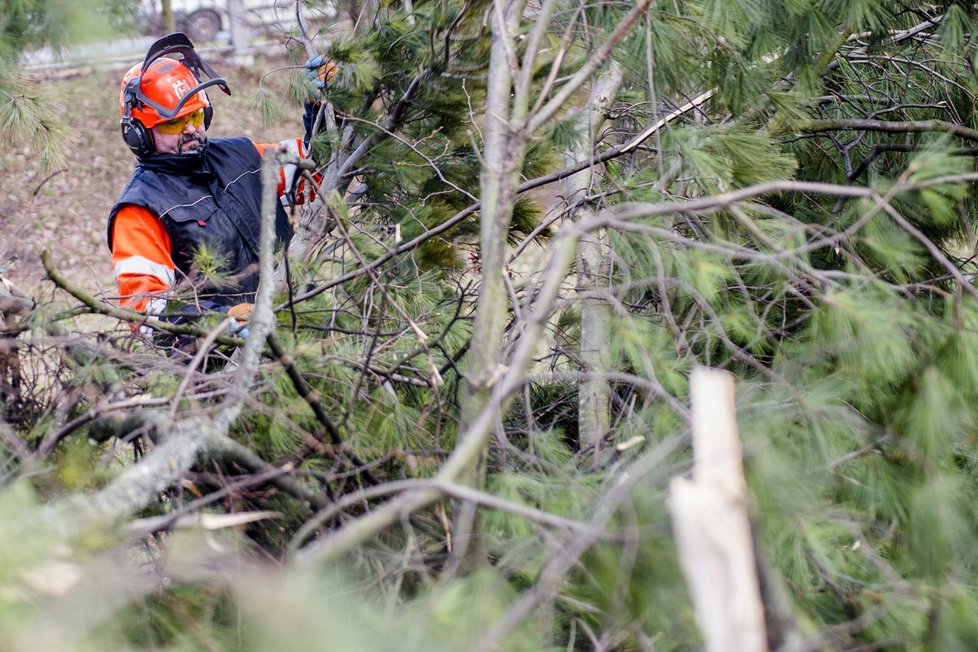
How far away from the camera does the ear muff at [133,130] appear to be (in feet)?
9.89

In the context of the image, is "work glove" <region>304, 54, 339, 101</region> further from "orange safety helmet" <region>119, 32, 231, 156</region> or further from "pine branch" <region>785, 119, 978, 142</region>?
"pine branch" <region>785, 119, 978, 142</region>

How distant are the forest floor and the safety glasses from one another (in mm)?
4538

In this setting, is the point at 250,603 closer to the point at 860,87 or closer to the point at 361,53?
the point at 361,53

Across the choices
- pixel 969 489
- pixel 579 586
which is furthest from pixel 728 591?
pixel 969 489

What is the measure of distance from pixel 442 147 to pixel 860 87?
1570 mm

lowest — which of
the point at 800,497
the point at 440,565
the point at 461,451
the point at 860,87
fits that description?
the point at 440,565

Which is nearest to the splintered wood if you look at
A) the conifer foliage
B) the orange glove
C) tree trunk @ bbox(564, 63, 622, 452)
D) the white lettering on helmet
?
the conifer foliage

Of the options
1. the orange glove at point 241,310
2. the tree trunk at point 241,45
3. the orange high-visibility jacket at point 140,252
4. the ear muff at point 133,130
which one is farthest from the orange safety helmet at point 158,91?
the tree trunk at point 241,45

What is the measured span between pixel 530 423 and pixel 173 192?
182cm

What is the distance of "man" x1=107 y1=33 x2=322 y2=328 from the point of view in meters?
2.96

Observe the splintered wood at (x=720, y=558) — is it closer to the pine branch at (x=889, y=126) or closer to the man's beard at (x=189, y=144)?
the pine branch at (x=889, y=126)

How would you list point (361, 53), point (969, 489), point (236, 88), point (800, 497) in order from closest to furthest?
point (800, 497) < point (969, 489) < point (361, 53) < point (236, 88)

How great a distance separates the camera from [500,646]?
117 cm

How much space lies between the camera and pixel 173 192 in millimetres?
3139
